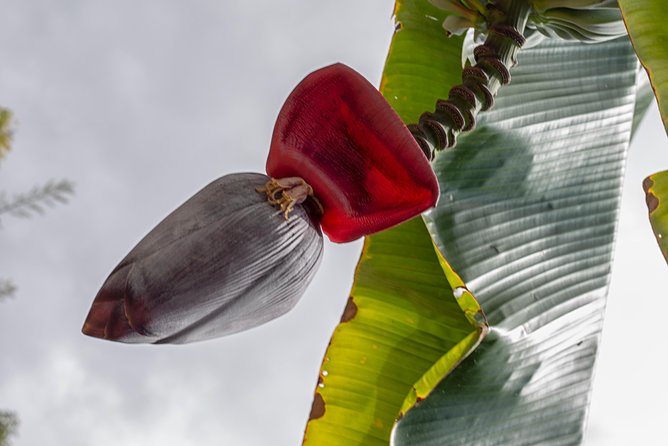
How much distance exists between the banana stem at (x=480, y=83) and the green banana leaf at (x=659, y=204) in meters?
0.10

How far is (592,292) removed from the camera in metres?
0.65

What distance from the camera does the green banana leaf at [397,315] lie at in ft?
1.86

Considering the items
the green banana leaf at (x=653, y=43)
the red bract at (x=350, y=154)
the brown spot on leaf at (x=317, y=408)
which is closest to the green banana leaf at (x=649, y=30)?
the green banana leaf at (x=653, y=43)

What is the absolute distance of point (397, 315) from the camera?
585mm

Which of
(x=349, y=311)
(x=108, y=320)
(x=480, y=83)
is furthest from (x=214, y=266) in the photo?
(x=349, y=311)

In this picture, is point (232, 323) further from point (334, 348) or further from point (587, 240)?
point (587, 240)

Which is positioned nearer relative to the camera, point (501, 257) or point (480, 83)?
point (480, 83)

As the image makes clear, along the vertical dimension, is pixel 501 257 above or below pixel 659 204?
above

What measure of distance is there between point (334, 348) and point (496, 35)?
11.1 inches

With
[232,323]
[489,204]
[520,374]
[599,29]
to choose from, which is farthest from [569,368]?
[232,323]

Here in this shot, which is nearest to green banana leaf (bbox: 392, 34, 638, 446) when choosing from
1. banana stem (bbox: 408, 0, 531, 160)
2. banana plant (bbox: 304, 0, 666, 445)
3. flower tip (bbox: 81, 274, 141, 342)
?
banana plant (bbox: 304, 0, 666, 445)

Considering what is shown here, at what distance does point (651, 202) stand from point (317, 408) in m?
0.33

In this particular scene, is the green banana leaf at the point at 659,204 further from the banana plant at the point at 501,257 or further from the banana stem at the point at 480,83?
the banana plant at the point at 501,257

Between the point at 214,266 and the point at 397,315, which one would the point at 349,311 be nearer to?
the point at 397,315
